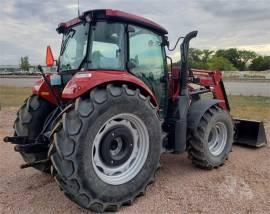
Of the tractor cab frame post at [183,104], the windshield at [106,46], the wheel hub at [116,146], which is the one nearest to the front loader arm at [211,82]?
the tractor cab frame post at [183,104]

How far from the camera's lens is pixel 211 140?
5.69m

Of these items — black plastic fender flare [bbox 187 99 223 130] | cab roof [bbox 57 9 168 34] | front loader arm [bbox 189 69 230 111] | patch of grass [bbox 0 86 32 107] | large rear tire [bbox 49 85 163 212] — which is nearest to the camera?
large rear tire [bbox 49 85 163 212]

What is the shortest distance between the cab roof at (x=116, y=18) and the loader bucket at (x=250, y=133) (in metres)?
2.92

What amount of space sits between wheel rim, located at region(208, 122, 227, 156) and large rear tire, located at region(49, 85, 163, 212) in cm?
167

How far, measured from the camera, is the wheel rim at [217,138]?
5621 mm

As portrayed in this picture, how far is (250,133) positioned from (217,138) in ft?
4.57

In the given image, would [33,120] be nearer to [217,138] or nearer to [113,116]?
[113,116]

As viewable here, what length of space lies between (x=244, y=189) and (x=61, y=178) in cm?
250

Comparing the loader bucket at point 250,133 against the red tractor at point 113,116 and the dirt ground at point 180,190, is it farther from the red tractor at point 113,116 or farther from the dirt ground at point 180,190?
the red tractor at point 113,116

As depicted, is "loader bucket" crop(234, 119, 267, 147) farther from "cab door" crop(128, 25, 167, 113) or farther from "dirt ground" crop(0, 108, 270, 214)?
"cab door" crop(128, 25, 167, 113)

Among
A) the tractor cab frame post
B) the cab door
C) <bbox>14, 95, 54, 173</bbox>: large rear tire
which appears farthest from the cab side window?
<bbox>14, 95, 54, 173</bbox>: large rear tire

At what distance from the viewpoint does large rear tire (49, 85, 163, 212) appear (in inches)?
136

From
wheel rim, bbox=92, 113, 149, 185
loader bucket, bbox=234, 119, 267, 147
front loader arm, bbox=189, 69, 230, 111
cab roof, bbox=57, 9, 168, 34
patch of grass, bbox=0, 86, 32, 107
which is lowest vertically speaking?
patch of grass, bbox=0, 86, 32, 107

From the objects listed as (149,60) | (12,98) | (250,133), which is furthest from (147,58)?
(12,98)
